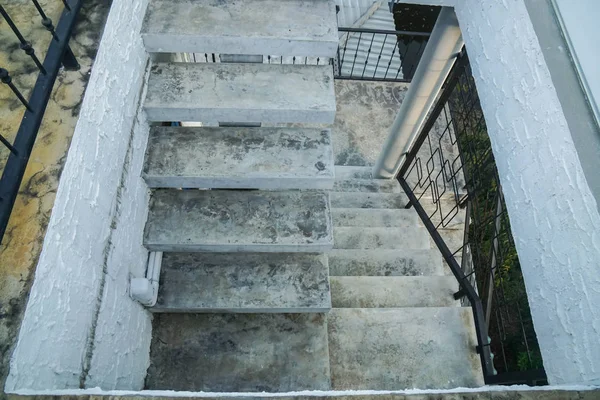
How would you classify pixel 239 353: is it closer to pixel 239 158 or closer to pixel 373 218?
pixel 239 158

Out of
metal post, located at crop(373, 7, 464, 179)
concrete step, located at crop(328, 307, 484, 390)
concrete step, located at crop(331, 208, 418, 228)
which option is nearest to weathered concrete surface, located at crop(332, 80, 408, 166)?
metal post, located at crop(373, 7, 464, 179)

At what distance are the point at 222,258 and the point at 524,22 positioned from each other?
210 centimetres

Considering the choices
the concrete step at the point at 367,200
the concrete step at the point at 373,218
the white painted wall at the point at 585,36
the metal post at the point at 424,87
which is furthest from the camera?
the concrete step at the point at 367,200

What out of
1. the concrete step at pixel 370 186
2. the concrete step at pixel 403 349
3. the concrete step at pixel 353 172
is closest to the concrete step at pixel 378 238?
the concrete step at pixel 370 186

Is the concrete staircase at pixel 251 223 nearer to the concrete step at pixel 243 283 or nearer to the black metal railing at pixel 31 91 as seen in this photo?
the concrete step at pixel 243 283

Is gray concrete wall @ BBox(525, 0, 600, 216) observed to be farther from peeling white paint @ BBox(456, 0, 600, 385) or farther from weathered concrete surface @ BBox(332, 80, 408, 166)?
weathered concrete surface @ BBox(332, 80, 408, 166)

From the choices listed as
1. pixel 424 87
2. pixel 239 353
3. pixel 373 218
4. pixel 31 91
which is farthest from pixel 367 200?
pixel 31 91

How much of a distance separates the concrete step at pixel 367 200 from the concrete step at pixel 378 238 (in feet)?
2.02

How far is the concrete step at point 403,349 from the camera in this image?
9.61ft

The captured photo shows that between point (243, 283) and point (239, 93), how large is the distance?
1171mm

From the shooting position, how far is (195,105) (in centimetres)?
252

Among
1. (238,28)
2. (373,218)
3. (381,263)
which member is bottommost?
(381,263)

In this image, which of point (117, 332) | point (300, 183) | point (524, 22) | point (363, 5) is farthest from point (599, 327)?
point (363, 5)

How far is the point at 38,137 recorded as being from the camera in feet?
5.96
